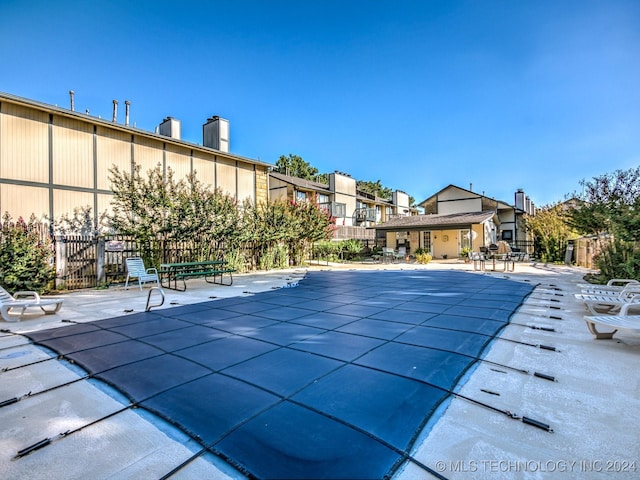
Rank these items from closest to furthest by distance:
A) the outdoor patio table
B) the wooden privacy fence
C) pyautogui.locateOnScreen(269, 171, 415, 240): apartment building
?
1. the outdoor patio table
2. the wooden privacy fence
3. pyautogui.locateOnScreen(269, 171, 415, 240): apartment building

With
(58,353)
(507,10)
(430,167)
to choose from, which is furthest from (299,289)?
(430,167)

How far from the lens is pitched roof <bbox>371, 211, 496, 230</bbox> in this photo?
821 inches

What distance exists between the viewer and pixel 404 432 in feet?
6.48

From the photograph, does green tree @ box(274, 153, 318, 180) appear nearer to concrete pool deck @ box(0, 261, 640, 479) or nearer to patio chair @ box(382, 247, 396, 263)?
patio chair @ box(382, 247, 396, 263)

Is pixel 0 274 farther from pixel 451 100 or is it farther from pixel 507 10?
pixel 451 100

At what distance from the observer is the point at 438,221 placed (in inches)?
888

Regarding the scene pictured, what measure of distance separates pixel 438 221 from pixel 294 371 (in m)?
21.6

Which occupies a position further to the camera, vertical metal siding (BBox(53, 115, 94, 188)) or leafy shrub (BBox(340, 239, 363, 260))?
leafy shrub (BBox(340, 239, 363, 260))

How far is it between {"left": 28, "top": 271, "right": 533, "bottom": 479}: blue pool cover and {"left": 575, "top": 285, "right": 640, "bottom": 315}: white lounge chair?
1065 mm

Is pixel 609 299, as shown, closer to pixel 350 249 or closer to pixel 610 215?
pixel 610 215

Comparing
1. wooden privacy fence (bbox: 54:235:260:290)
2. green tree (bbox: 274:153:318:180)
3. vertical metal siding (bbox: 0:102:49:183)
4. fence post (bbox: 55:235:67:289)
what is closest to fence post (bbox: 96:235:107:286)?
wooden privacy fence (bbox: 54:235:260:290)

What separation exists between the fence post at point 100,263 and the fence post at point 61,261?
→ 791 millimetres

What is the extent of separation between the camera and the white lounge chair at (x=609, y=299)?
472 cm

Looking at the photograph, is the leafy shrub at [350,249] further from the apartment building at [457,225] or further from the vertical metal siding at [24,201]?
the vertical metal siding at [24,201]
